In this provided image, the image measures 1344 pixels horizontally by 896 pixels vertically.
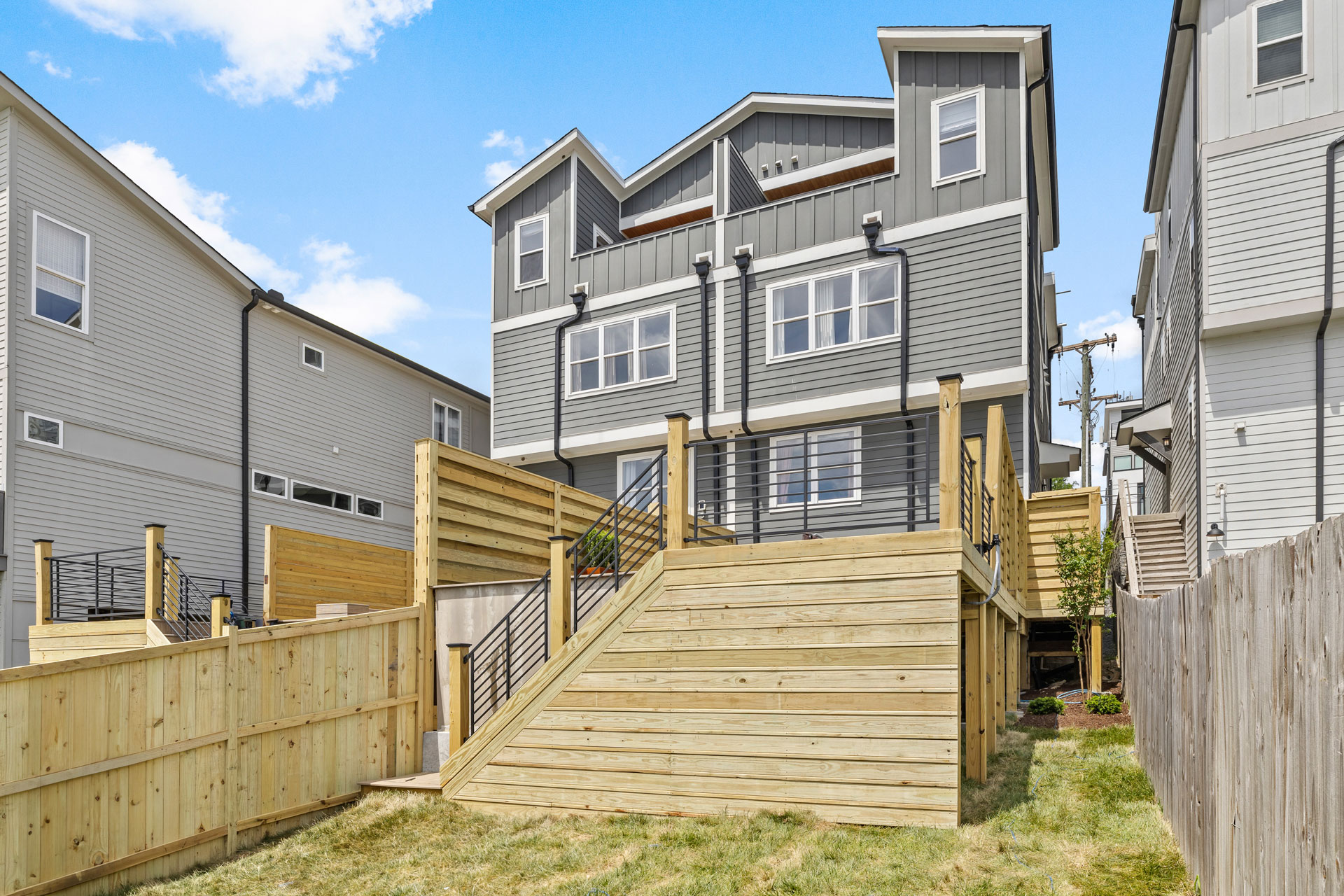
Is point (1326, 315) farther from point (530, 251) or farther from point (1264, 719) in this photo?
point (530, 251)

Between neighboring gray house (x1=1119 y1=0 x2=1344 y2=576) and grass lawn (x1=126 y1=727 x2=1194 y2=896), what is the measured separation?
556cm

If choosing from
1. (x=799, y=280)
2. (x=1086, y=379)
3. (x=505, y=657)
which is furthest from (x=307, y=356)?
(x=1086, y=379)

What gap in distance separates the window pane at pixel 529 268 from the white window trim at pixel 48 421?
831cm

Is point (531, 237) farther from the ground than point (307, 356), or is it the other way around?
point (531, 237)

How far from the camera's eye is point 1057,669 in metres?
17.1

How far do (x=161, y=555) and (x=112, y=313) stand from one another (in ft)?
16.4

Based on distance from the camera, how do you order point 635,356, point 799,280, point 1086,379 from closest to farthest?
point 799,280 < point 635,356 < point 1086,379

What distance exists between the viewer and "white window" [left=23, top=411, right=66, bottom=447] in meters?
14.2

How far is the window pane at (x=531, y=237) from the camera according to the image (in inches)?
742

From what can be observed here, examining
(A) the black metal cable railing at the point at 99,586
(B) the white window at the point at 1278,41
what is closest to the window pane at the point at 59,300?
(A) the black metal cable railing at the point at 99,586

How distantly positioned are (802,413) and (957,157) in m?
4.72

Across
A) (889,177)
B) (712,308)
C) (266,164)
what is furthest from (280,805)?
(266,164)

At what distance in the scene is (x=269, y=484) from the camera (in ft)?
62.0

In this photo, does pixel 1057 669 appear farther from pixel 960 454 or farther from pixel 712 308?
pixel 960 454
